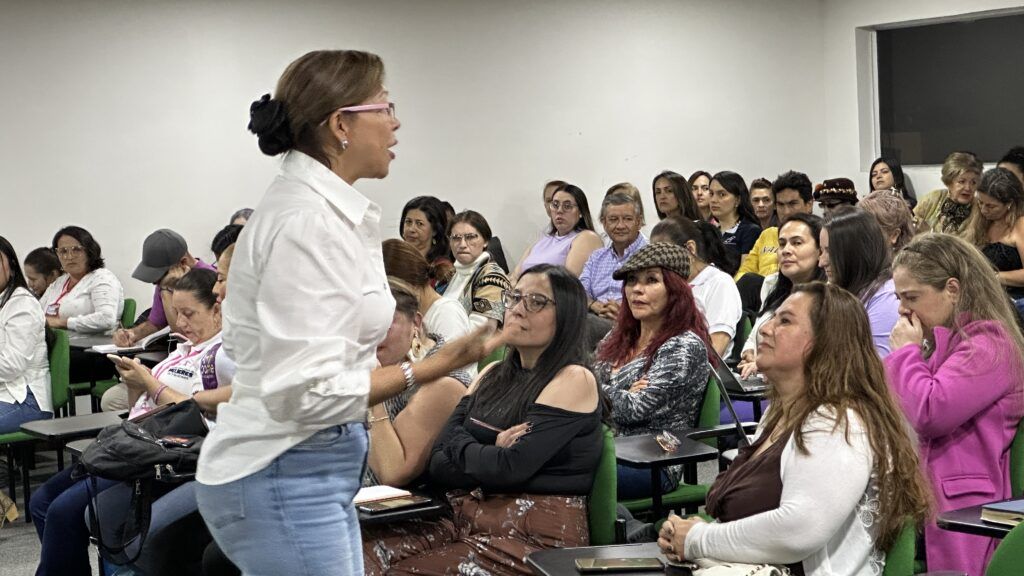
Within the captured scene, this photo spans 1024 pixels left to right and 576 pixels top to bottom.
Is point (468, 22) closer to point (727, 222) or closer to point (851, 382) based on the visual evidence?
point (727, 222)

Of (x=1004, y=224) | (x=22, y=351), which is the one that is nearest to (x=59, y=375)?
(x=22, y=351)

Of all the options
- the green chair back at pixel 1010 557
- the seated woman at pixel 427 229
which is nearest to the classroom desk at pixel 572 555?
the green chair back at pixel 1010 557

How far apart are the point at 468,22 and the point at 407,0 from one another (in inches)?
19.0

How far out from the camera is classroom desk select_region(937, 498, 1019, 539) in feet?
7.62

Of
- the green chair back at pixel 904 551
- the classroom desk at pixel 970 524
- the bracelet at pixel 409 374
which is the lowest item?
the classroom desk at pixel 970 524

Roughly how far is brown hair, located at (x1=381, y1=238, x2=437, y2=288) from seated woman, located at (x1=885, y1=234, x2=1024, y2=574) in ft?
6.52

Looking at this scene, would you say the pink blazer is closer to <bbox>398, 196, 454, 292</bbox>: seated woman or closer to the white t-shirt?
the white t-shirt

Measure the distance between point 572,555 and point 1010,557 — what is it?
855 millimetres

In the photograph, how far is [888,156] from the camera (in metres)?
9.21

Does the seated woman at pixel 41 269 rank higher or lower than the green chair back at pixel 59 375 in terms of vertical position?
higher

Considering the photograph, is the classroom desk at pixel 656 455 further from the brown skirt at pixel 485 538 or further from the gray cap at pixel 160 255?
the gray cap at pixel 160 255

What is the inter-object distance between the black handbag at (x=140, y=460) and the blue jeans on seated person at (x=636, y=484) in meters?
1.24

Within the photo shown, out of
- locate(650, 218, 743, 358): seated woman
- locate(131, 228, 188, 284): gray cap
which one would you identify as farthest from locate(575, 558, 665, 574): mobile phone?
locate(131, 228, 188, 284): gray cap

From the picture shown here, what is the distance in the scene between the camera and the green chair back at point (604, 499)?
2.87 metres
